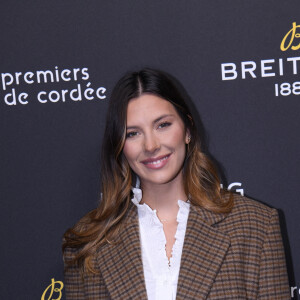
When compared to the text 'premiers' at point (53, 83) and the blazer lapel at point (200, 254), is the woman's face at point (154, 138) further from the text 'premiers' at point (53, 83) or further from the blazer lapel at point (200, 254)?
the text 'premiers' at point (53, 83)

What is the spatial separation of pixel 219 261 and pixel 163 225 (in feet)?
0.93

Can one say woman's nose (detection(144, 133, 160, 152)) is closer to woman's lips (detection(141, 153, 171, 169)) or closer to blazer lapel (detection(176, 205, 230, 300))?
woman's lips (detection(141, 153, 171, 169))

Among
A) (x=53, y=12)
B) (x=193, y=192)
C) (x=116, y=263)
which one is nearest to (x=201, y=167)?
(x=193, y=192)

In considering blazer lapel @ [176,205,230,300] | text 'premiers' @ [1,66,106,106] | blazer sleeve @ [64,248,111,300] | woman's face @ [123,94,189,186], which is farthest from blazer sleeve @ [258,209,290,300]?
text 'premiers' @ [1,66,106,106]

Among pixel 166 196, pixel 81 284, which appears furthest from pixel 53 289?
pixel 166 196

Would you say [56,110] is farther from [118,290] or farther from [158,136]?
[118,290]

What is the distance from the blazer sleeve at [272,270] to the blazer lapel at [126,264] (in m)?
0.42

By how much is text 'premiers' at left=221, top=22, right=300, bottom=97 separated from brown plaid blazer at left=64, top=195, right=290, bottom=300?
0.52m

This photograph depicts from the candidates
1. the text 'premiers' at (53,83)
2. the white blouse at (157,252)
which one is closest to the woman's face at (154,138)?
the white blouse at (157,252)

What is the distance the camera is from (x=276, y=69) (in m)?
1.95

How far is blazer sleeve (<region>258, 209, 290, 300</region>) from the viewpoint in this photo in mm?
1636

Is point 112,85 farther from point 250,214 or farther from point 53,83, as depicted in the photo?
point 250,214

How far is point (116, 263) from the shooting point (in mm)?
1782

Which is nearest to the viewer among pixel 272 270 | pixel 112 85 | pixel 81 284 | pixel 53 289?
pixel 272 270
